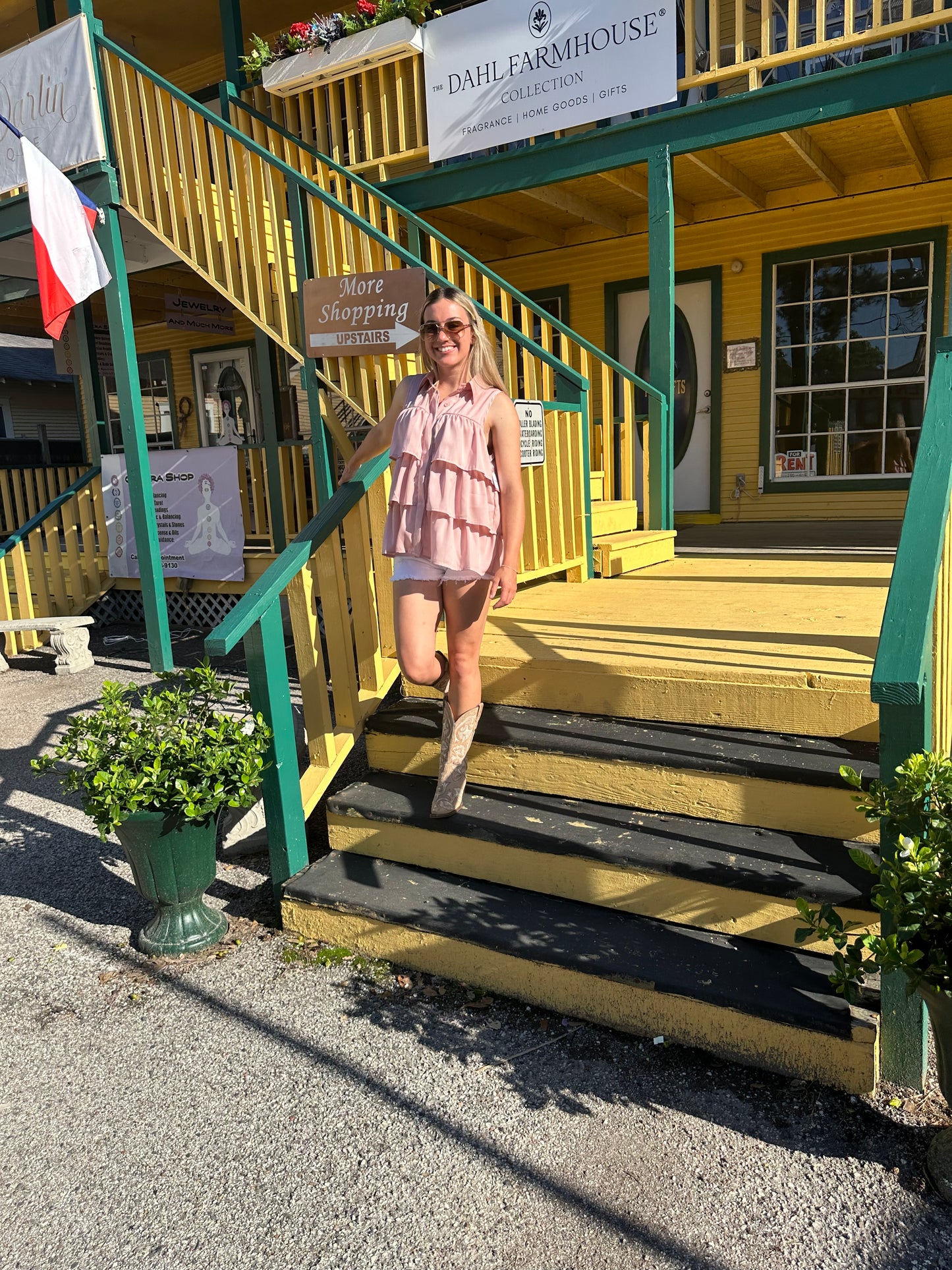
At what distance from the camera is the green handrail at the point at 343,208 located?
5.11m

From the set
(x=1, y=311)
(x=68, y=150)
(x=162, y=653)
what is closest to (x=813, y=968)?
(x=162, y=653)

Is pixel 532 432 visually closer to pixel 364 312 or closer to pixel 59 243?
pixel 364 312

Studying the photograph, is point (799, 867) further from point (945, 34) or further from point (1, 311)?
point (1, 311)

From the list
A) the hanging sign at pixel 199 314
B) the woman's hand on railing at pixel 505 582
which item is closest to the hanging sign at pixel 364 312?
the woman's hand on railing at pixel 505 582

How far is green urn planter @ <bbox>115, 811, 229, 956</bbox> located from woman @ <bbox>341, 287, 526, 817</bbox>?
3.22 feet

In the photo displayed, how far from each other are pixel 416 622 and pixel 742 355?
7.15 m

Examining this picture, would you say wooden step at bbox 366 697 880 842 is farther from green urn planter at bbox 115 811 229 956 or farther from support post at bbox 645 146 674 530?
support post at bbox 645 146 674 530

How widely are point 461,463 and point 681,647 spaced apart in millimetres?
1186

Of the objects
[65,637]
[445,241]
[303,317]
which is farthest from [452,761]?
[65,637]

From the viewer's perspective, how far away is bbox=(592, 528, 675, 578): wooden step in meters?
5.70

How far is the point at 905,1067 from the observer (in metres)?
2.25

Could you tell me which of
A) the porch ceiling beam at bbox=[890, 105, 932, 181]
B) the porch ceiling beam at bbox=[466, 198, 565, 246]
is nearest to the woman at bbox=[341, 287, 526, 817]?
the porch ceiling beam at bbox=[890, 105, 932, 181]

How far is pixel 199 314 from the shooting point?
35.9 ft

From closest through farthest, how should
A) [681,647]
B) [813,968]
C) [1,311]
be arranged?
1. [813,968]
2. [681,647]
3. [1,311]
